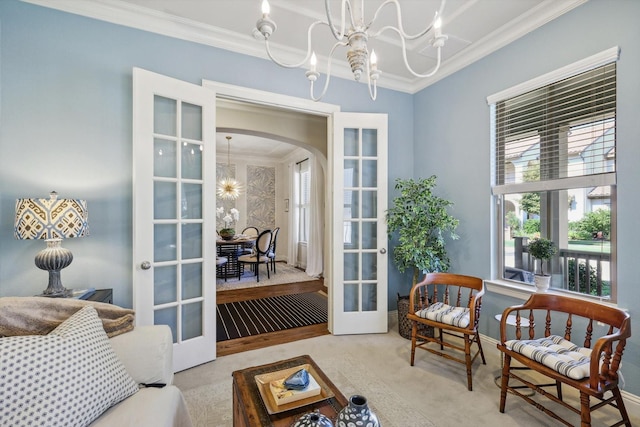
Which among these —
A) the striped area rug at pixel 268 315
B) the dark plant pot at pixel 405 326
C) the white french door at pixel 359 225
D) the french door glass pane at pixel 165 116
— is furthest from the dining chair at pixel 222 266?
the dark plant pot at pixel 405 326

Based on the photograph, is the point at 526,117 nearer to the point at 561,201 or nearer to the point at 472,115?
the point at 472,115

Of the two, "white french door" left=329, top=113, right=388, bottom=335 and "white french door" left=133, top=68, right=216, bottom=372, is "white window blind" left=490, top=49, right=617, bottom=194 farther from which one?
"white french door" left=133, top=68, right=216, bottom=372

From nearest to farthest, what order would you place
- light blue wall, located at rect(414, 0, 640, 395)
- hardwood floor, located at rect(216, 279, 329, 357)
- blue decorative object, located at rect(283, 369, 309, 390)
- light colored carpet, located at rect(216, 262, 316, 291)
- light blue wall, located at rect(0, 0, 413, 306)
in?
blue decorative object, located at rect(283, 369, 309, 390), light blue wall, located at rect(414, 0, 640, 395), light blue wall, located at rect(0, 0, 413, 306), hardwood floor, located at rect(216, 279, 329, 357), light colored carpet, located at rect(216, 262, 316, 291)

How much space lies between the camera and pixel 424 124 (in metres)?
3.54

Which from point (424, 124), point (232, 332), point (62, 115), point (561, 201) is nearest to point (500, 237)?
point (561, 201)

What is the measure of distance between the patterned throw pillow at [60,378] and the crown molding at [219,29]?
2352 millimetres

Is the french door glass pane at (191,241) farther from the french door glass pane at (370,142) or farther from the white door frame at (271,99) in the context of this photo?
the french door glass pane at (370,142)

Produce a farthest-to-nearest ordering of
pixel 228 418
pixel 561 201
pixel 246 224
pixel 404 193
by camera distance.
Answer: pixel 246 224 < pixel 404 193 < pixel 561 201 < pixel 228 418

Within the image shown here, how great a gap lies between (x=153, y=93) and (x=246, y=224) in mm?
5594

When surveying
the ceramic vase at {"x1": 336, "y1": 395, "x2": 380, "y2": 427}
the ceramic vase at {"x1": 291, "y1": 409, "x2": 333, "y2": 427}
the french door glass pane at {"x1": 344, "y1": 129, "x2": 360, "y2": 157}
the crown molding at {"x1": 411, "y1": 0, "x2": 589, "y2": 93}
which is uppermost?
the crown molding at {"x1": 411, "y1": 0, "x2": 589, "y2": 93}

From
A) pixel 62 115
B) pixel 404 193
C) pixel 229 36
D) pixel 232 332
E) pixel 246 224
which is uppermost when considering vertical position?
pixel 229 36

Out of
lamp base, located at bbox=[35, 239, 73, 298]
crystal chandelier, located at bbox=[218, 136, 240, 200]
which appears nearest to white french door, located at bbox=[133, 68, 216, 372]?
lamp base, located at bbox=[35, 239, 73, 298]

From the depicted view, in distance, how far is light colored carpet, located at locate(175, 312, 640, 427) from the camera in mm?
1828

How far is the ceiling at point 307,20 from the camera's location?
2.24 m
